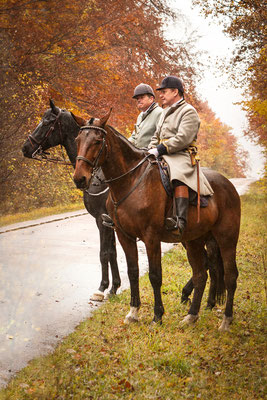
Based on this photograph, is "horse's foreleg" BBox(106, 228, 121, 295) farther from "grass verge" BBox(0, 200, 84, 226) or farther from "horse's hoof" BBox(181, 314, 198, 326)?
"grass verge" BBox(0, 200, 84, 226)

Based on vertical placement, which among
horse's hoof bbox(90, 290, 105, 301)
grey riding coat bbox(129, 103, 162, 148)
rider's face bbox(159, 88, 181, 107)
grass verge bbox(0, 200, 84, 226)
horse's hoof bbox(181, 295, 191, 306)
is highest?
rider's face bbox(159, 88, 181, 107)

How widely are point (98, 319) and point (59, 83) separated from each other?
1102 centimetres

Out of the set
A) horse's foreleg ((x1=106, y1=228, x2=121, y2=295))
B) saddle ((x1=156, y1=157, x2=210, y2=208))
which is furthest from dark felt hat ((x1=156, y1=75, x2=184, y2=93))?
horse's foreleg ((x1=106, y1=228, x2=121, y2=295))

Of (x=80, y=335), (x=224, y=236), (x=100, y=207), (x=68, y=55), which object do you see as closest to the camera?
(x=80, y=335)

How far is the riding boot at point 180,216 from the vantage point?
483cm

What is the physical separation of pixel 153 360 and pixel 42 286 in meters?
3.40

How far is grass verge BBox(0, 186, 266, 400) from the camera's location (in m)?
3.74

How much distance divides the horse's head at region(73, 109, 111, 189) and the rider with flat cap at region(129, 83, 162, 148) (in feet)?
4.86

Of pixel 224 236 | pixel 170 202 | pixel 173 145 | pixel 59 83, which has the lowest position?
pixel 224 236

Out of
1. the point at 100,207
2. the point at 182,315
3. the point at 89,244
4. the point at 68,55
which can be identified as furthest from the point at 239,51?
the point at 182,315

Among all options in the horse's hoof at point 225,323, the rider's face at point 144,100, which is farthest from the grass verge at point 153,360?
the rider's face at point 144,100

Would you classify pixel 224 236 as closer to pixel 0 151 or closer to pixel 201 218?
pixel 201 218

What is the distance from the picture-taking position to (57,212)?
59.0 ft

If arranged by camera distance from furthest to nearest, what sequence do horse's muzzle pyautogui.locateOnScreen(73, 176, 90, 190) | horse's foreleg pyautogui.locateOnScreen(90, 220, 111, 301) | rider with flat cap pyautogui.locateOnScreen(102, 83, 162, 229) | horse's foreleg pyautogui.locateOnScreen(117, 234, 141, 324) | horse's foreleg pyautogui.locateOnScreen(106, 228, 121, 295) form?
horse's foreleg pyautogui.locateOnScreen(106, 228, 121, 295) < horse's foreleg pyautogui.locateOnScreen(90, 220, 111, 301) < rider with flat cap pyautogui.locateOnScreen(102, 83, 162, 229) < horse's foreleg pyautogui.locateOnScreen(117, 234, 141, 324) < horse's muzzle pyautogui.locateOnScreen(73, 176, 90, 190)
